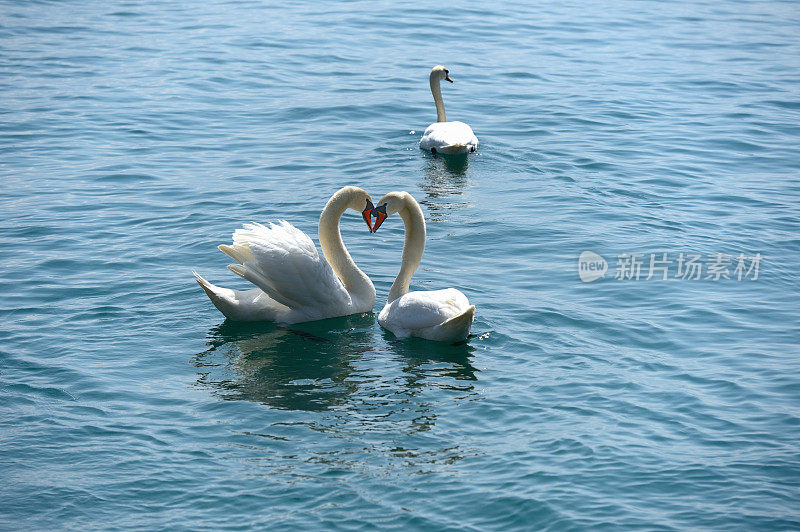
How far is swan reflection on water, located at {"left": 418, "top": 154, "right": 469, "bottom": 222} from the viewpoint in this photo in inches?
586

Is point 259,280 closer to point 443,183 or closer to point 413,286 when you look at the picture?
point 413,286

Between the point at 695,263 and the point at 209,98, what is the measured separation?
37.4 ft

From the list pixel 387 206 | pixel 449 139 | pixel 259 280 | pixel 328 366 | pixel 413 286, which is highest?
pixel 449 139

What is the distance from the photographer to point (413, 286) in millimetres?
12102

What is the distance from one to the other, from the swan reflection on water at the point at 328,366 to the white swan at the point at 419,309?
0.14 m

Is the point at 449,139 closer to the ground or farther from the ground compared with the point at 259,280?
farther from the ground

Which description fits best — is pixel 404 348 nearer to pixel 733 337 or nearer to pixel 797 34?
pixel 733 337

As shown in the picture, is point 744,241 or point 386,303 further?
point 744,241

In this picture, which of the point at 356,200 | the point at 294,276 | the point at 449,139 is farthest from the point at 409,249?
the point at 449,139

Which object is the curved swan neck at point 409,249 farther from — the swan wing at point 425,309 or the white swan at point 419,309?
the swan wing at point 425,309

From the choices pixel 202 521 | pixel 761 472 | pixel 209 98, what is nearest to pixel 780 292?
pixel 761 472

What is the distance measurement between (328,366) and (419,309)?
42.3 inches

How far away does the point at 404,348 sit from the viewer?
10.5m

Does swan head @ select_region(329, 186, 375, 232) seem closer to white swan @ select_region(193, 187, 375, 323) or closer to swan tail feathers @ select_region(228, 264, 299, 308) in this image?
white swan @ select_region(193, 187, 375, 323)
